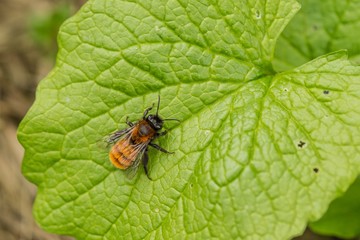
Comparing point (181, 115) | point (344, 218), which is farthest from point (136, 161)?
point (344, 218)

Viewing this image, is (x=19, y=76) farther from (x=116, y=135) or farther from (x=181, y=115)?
(x=181, y=115)

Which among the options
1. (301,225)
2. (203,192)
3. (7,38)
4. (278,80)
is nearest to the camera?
(301,225)

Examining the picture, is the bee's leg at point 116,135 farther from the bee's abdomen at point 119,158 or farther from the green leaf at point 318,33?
the green leaf at point 318,33

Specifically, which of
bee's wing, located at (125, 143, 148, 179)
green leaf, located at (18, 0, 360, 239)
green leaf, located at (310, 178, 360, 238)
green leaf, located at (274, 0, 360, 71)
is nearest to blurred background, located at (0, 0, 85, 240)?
green leaf, located at (18, 0, 360, 239)

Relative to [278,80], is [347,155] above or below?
below

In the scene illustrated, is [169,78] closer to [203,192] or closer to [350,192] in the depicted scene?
[203,192]

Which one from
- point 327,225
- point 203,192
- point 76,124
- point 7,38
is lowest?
point 327,225

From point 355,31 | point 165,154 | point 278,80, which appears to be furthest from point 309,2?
point 165,154

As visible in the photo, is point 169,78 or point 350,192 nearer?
point 169,78
